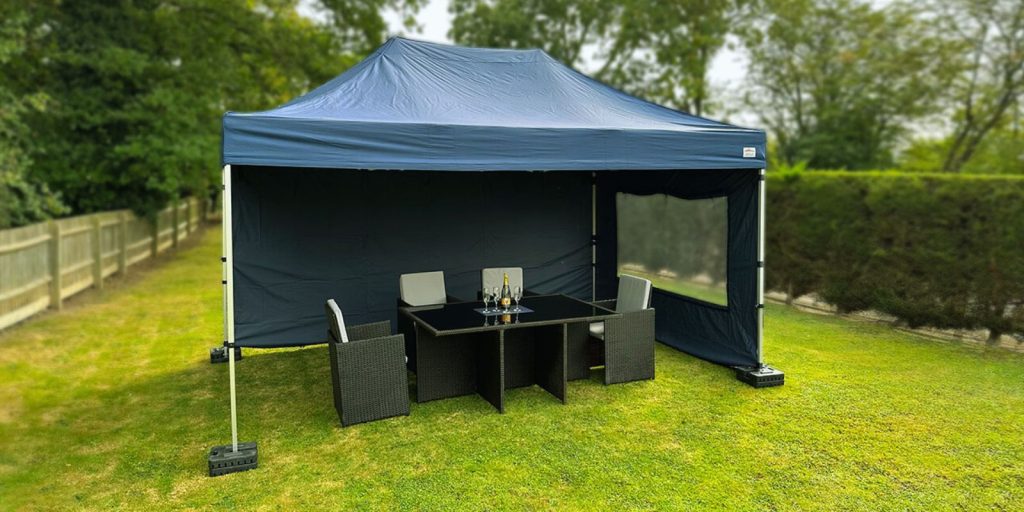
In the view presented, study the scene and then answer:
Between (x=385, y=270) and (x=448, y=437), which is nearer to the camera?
(x=448, y=437)

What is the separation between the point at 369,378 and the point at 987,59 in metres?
16.9

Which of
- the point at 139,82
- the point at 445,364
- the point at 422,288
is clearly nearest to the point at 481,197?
the point at 422,288

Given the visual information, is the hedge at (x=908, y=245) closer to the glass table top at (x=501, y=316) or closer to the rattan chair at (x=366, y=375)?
the glass table top at (x=501, y=316)

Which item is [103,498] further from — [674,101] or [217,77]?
[674,101]

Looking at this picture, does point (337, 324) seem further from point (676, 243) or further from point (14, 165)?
point (14, 165)

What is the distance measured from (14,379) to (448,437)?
4.22 meters

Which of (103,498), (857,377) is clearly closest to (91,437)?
(103,498)

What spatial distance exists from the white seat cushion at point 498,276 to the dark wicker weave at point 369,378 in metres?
1.92

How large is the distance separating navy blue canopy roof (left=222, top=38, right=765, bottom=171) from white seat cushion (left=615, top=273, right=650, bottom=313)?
3.94 feet

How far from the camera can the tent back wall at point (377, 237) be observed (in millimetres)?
5766

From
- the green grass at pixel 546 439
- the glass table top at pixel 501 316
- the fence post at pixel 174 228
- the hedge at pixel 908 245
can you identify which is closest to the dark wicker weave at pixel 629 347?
the green grass at pixel 546 439

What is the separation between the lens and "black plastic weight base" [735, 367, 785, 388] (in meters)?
5.06

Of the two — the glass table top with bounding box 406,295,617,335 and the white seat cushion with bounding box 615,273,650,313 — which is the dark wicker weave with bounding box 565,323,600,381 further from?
the white seat cushion with bounding box 615,273,650,313

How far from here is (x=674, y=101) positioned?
750 inches
